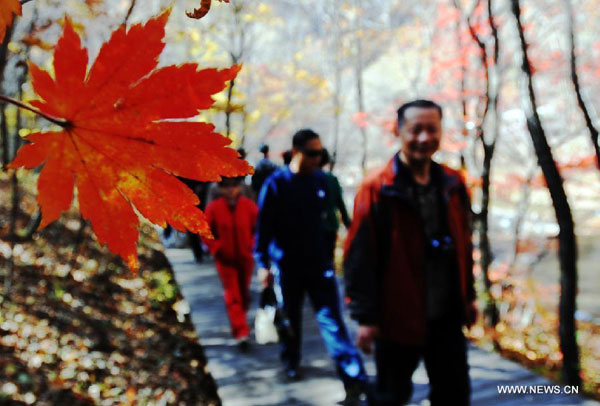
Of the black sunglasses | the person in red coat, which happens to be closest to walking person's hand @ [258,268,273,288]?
the person in red coat

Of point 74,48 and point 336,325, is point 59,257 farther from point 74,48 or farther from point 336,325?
point 74,48

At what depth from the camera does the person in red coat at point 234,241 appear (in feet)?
11.0

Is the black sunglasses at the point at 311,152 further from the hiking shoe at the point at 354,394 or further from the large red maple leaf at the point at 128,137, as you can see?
the large red maple leaf at the point at 128,137

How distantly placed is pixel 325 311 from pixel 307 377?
90 centimetres

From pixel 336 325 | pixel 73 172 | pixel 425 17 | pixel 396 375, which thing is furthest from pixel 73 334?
pixel 425 17

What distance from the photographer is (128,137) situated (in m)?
0.64

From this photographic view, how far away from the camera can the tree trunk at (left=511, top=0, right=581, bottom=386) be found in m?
3.21

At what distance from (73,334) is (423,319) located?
370 cm

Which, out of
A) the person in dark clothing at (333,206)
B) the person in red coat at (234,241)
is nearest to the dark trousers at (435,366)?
the person in dark clothing at (333,206)

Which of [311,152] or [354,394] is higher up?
[311,152]

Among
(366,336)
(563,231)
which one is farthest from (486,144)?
(366,336)

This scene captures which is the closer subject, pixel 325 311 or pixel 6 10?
pixel 6 10

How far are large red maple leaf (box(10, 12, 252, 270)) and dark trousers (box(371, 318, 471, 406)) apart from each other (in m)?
1.46

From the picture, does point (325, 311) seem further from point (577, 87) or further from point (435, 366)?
point (577, 87)
